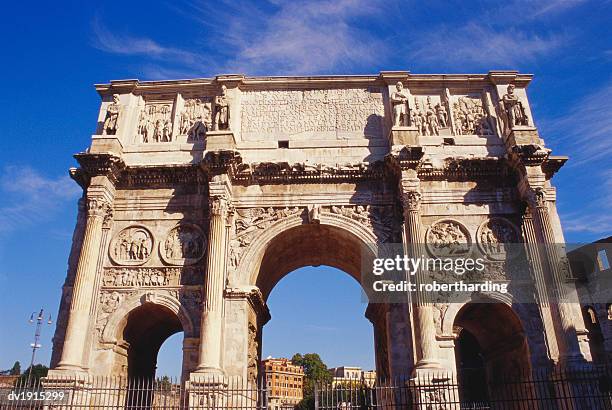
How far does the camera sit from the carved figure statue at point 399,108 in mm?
14039

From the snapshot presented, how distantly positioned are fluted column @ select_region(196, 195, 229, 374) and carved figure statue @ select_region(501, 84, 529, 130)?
27.1 ft

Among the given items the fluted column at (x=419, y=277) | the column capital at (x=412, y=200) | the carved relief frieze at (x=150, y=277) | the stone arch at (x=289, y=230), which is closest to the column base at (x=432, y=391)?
the fluted column at (x=419, y=277)

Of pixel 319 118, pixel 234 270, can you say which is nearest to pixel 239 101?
pixel 319 118

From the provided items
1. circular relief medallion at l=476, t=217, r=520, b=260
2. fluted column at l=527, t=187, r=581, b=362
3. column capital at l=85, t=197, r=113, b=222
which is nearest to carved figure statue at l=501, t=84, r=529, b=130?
fluted column at l=527, t=187, r=581, b=362

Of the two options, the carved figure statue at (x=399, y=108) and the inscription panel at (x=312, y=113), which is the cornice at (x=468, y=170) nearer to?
the carved figure statue at (x=399, y=108)

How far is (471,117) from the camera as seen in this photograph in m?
14.9

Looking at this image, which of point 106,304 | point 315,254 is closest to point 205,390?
point 106,304

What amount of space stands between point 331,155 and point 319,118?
4.81 ft

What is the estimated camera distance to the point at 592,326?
77.5 ft

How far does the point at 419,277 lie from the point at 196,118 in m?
8.00

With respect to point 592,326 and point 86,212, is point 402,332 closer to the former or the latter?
point 86,212

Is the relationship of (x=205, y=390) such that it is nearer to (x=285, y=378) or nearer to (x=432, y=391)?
(x=432, y=391)

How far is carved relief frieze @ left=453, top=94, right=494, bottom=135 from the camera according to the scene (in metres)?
14.6

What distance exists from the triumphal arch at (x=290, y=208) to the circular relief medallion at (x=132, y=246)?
0.14 ft
